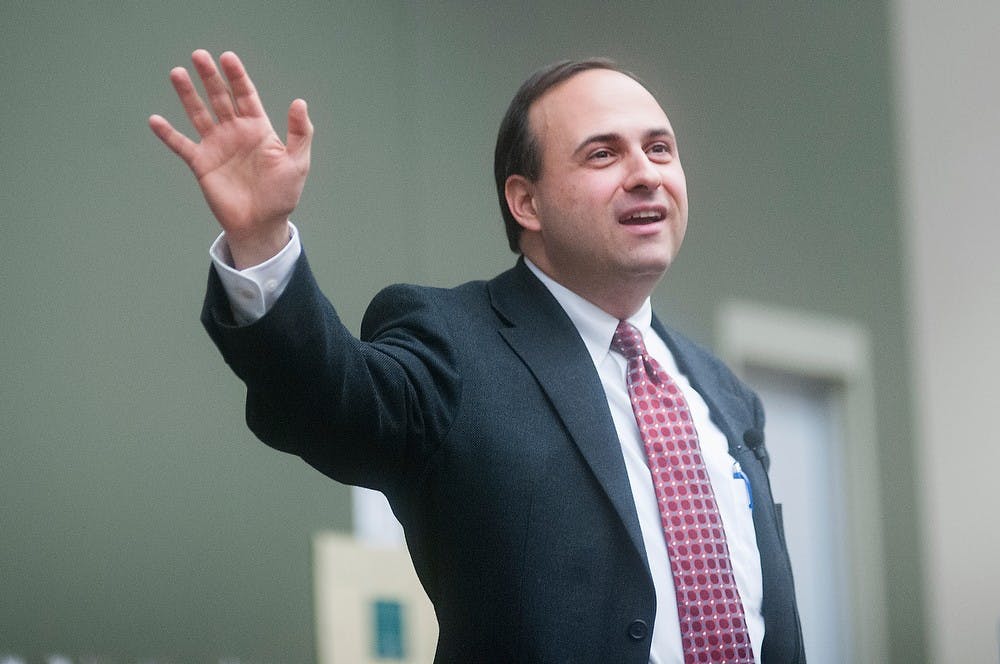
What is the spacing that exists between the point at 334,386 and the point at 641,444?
68 cm

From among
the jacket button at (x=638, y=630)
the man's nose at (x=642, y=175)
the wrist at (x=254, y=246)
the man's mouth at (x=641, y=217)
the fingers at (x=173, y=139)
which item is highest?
the man's nose at (x=642, y=175)

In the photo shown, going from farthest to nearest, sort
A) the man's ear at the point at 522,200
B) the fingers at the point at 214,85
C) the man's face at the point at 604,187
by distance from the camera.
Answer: the man's ear at the point at 522,200, the man's face at the point at 604,187, the fingers at the point at 214,85

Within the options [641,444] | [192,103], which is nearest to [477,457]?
[641,444]

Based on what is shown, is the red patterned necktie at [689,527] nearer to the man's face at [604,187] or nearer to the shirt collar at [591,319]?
the shirt collar at [591,319]

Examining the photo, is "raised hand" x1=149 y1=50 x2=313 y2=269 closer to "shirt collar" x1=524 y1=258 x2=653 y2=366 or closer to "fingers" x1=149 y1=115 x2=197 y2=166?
"fingers" x1=149 y1=115 x2=197 y2=166

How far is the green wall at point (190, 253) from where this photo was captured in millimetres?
4559

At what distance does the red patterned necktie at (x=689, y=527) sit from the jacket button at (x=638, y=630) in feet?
0.31

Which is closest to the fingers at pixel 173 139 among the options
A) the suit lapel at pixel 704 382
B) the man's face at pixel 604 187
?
the man's face at pixel 604 187

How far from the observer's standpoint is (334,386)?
2.32 m

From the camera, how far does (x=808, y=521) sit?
24.2 ft

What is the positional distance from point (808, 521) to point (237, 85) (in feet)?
18.2

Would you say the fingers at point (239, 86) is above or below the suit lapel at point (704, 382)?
above

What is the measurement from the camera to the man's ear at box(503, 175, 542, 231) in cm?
309

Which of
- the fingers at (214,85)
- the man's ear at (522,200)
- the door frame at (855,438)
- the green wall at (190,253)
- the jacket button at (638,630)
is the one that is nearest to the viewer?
the fingers at (214,85)
